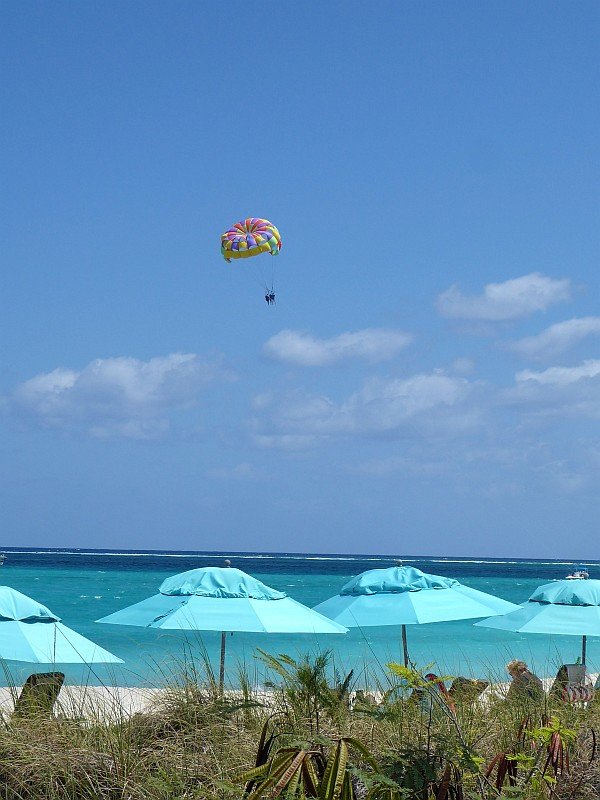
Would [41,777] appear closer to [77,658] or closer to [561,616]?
[77,658]

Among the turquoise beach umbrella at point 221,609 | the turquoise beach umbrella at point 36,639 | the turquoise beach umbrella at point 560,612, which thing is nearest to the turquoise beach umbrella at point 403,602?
the turquoise beach umbrella at point 560,612

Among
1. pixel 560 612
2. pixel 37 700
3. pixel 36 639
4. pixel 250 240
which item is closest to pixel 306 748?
pixel 37 700

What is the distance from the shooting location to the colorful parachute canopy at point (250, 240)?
19.9 m

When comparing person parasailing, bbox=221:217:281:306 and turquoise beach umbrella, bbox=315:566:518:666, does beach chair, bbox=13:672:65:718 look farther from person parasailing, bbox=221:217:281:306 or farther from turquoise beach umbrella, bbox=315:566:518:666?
person parasailing, bbox=221:217:281:306

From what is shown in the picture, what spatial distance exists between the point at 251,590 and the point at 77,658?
2.29m

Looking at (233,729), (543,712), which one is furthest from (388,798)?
(543,712)

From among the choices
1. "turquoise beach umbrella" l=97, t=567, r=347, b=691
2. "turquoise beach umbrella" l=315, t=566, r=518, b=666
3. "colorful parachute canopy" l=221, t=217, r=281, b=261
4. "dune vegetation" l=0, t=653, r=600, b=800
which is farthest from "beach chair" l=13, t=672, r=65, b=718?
"colorful parachute canopy" l=221, t=217, r=281, b=261

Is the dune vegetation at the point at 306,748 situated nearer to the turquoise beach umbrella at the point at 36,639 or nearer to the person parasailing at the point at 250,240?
the turquoise beach umbrella at the point at 36,639

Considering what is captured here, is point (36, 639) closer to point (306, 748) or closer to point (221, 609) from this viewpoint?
point (221, 609)

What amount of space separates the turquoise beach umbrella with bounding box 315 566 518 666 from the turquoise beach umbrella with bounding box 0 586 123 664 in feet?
10.3

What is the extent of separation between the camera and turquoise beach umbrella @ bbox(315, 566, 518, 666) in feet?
33.4

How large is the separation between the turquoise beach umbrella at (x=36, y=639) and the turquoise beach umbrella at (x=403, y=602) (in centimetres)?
313

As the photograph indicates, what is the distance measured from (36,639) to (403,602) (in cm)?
403

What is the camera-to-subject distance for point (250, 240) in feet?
65.7
